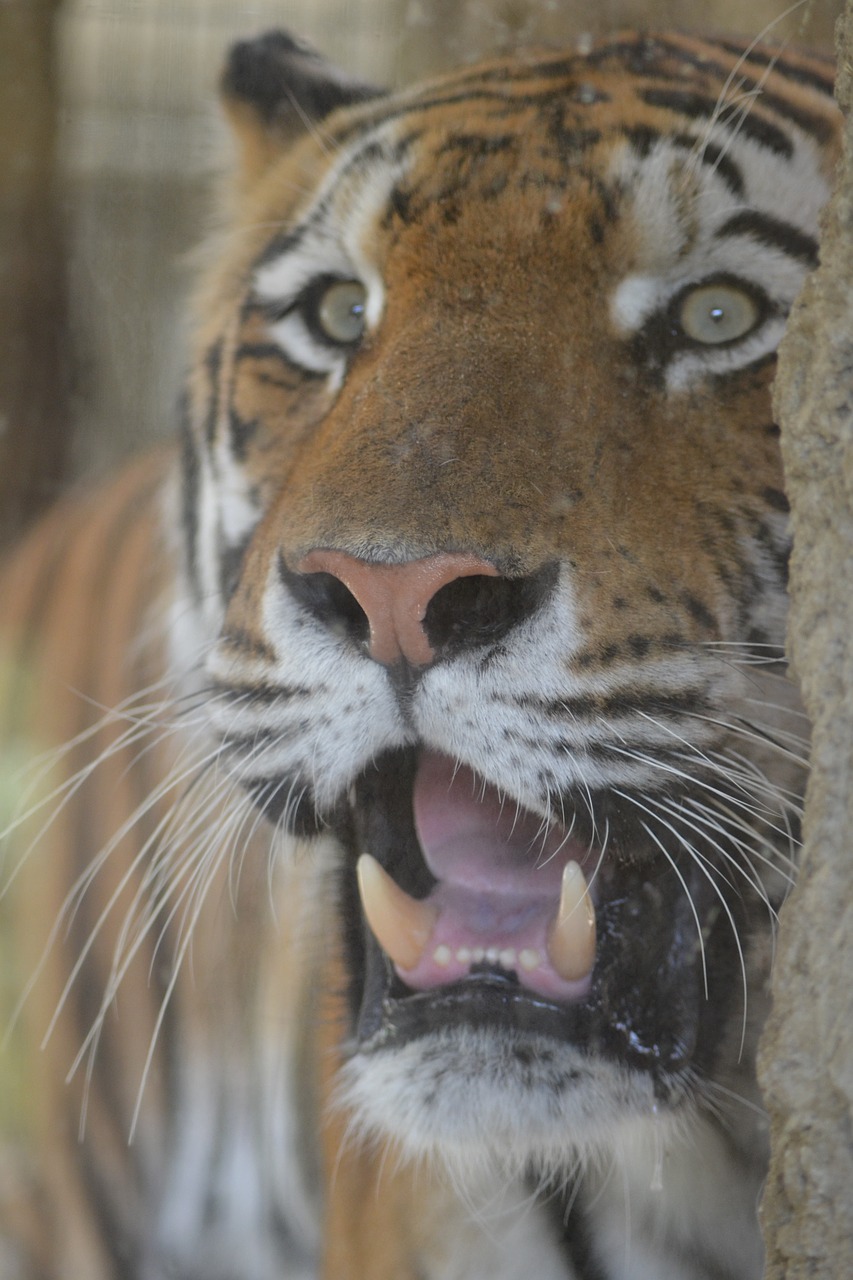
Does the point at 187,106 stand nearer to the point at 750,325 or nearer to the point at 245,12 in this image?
the point at 245,12

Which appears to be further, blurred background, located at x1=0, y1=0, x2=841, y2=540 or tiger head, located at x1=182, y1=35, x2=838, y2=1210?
blurred background, located at x1=0, y1=0, x2=841, y2=540

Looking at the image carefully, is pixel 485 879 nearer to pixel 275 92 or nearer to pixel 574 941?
pixel 574 941

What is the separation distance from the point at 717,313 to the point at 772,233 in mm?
69

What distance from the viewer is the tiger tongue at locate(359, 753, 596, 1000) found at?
0.93m

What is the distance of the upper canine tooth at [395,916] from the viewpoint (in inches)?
37.0

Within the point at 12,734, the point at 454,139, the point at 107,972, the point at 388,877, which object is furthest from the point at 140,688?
the point at 454,139

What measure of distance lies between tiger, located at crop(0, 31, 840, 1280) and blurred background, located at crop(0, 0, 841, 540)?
4 cm

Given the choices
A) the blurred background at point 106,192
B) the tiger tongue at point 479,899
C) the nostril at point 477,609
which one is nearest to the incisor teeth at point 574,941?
the tiger tongue at point 479,899

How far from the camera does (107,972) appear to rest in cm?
138

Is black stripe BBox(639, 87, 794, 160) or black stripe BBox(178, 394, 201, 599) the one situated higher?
black stripe BBox(639, 87, 794, 160)

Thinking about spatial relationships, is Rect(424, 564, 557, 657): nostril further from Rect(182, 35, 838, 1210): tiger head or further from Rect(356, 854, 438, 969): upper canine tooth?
Rect(356, 854, 438, 969): upper canine tooth

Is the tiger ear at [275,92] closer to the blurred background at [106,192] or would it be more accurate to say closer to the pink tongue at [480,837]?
the blurred background at [106,192]

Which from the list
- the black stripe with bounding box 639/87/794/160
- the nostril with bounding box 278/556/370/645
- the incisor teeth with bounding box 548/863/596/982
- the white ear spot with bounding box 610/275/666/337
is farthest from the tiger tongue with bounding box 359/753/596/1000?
the black stripe with bounding box 639/87/794/160

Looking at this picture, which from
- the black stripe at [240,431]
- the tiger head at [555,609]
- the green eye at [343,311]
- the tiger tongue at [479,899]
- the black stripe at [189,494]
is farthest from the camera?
the black stripe at [189,494]
